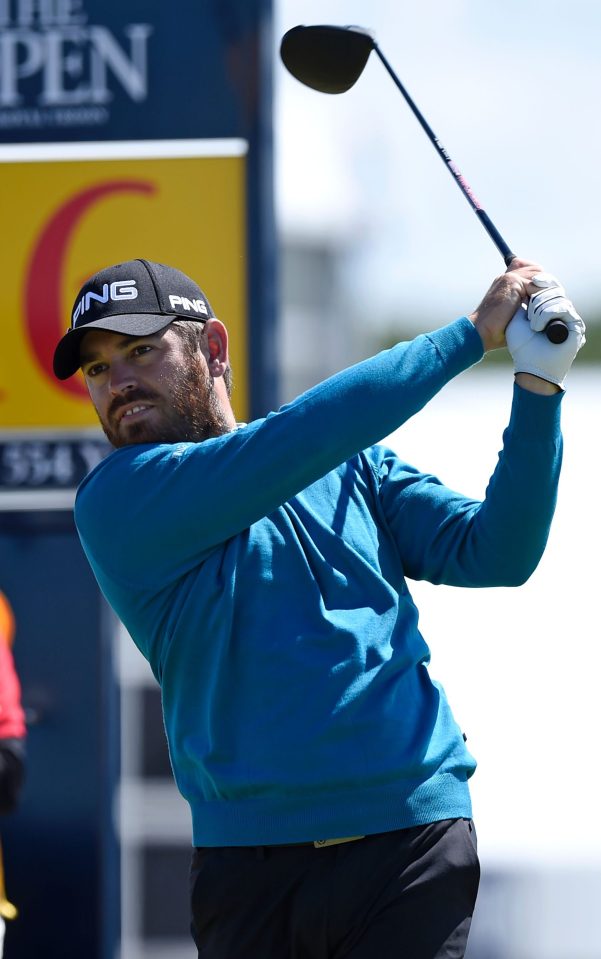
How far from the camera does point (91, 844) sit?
443cm

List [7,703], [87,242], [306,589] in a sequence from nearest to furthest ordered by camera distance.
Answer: [306,589] → [7,703] → [87,242]

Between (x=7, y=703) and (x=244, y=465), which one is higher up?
(x=244, y=465)

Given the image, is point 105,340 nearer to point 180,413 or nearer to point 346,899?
point 180,413

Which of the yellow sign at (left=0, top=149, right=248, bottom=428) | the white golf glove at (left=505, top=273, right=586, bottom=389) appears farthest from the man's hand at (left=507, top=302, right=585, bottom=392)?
the yellow sign at (left=0, top=149, right=248, bottom=428)

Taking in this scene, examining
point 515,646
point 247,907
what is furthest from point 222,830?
point 515,646

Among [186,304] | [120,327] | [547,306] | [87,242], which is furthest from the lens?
[87,242]

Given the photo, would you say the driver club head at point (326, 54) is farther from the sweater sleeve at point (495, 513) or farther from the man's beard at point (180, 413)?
the sweater sleeve at point (495, 513)

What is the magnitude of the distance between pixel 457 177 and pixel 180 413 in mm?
605

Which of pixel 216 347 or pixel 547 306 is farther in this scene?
pixel 216 347

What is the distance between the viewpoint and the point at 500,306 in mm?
2000

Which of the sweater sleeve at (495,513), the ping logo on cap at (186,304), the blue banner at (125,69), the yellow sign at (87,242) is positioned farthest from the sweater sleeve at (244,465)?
the blue banner at (125,69)

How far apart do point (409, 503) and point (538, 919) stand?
3.34 metres

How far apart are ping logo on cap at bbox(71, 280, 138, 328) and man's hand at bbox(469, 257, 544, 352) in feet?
1.88

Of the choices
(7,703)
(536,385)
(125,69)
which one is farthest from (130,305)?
(125,69)
